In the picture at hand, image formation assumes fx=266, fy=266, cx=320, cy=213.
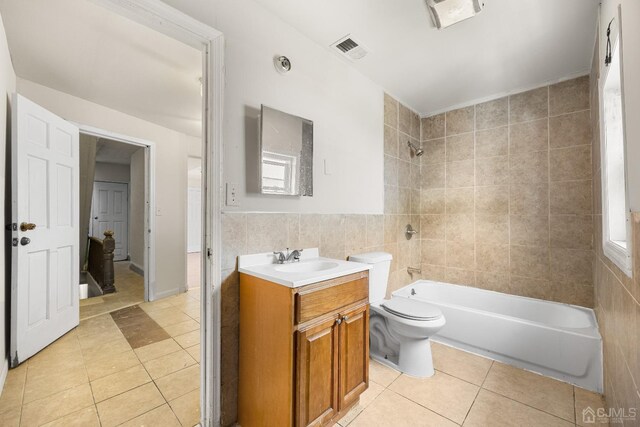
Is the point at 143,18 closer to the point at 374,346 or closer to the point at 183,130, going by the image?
the point at 374,346

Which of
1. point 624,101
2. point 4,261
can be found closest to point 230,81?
point 624,101

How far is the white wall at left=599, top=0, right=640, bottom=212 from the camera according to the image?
2.82 feet

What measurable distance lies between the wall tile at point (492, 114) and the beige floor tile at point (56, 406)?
389 cm

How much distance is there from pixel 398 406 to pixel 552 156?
2.50 metres

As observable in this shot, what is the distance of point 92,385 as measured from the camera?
171 centimetres

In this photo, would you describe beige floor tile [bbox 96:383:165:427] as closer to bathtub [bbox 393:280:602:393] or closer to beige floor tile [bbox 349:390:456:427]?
beige floor tile [bbox 349:390:456:427]

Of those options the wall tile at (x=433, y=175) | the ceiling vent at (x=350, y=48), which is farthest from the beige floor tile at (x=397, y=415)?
the ceiling vent at (x=350, y=48)

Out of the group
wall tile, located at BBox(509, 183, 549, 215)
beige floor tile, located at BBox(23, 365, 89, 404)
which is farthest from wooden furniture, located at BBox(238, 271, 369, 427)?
wall tile, located at BBox(509, 183, 549, 215)

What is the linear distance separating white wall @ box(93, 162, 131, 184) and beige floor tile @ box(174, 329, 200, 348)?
524cm

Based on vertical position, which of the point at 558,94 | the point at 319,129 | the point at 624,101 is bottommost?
the point at 624,101

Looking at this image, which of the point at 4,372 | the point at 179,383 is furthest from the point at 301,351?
the point at 4,372

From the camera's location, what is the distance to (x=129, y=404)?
5.08 feet

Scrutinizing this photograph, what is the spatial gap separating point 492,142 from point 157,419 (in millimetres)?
3497

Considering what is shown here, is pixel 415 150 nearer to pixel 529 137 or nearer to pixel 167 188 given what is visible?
pixel 529 137
